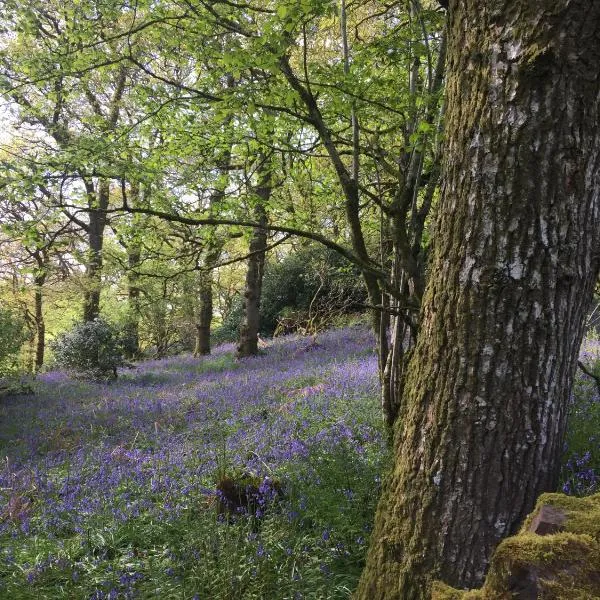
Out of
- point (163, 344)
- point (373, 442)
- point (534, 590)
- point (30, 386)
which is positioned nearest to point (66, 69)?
point (373, 442)

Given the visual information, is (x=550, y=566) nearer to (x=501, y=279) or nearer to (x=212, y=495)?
(x=501, y=279)

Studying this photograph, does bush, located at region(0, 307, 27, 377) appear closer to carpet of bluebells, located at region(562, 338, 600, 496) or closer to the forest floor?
the forest floor

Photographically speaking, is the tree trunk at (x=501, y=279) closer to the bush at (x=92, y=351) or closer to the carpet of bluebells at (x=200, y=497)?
the carpet of bluebells at (x=200, y=497)

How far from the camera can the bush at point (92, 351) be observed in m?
14.1

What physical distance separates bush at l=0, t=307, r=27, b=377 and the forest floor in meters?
3.16

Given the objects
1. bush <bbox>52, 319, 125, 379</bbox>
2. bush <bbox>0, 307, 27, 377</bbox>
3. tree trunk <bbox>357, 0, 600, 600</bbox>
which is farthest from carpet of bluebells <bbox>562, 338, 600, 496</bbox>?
bush <bbox>52, 319, 125, 379</bbox>

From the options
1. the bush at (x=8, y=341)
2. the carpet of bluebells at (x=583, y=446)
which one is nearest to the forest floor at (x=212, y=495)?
the carpet of bluebells at (x=583, y=446)

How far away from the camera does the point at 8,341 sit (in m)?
11.3

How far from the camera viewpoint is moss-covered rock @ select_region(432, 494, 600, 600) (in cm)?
137

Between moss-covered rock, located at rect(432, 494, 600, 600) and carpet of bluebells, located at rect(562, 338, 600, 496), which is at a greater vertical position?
moss-covered rock, located at rect(432, 494, 600, 600)

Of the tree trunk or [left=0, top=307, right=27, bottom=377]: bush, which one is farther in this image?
[left=0, top=307, right=27, bottom=377]: bush

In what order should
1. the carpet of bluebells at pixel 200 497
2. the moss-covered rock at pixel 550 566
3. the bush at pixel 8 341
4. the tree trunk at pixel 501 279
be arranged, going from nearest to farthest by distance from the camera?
the moss-covered rock at pixel 550 566 → the tree trunk at pixel 501 279 → the carpet of bluebells at pixel 200 497 → the bush at pixel 8 341

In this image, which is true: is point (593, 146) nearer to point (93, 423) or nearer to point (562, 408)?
point (562, 408)

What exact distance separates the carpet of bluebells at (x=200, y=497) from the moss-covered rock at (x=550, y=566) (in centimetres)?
159
